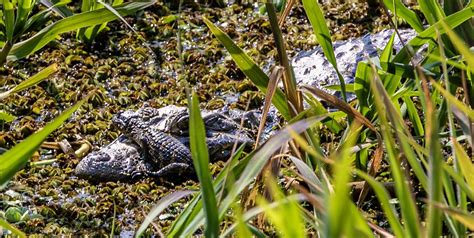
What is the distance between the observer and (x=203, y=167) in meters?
2.11

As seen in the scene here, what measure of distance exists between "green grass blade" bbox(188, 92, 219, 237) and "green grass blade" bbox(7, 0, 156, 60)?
1.29m

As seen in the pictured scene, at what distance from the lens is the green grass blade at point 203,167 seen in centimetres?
211

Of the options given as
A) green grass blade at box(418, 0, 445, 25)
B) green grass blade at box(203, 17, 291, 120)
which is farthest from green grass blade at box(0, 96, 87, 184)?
green grass blade at box(418, 0, 445, 25)

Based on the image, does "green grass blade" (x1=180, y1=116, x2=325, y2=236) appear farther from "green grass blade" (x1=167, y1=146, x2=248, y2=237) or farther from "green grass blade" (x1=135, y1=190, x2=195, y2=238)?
"green grass blade" (x1=135, y1=190, x2=195, y2=238)

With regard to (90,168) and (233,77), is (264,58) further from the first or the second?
(90,168)

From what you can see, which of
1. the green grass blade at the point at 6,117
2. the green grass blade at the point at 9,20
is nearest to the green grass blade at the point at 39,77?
the green grass blade at the point at 9,20

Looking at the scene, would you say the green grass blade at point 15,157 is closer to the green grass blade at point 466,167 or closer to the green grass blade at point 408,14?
the green grass blade at point 466,167

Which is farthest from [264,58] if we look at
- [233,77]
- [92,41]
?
[92,41]

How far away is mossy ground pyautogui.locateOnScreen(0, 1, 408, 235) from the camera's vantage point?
10.8ft

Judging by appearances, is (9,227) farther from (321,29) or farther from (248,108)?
(248,108)

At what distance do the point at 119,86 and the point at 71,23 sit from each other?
74cm

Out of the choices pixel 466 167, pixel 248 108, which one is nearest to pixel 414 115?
pixel 248 108

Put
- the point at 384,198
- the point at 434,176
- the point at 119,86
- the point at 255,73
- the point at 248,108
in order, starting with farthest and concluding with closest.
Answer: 1. the point at 119,86
2. the point at 248,108
3. the point at 255,73
4. the point at 384,198
5. the point at 434,176

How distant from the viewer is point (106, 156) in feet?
11.6
